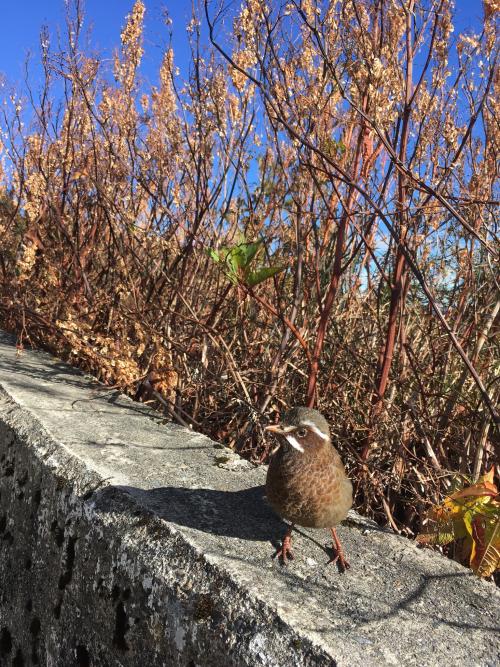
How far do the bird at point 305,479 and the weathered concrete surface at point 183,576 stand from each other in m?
0.11

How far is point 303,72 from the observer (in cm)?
276

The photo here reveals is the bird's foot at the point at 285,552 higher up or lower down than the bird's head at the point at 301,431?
lower down

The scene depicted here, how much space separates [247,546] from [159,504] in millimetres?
289

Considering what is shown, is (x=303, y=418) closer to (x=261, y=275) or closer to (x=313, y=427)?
(x=313, y=427)

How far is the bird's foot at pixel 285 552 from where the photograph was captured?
147 centimetres

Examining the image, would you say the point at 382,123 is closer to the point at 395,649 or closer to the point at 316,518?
the point at 316,518

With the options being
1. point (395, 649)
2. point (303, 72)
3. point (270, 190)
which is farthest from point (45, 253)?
point (395, 649)

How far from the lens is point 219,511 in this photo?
66.7 inches

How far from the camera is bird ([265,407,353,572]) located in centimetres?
146

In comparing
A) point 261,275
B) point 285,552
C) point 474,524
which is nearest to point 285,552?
point 285,552

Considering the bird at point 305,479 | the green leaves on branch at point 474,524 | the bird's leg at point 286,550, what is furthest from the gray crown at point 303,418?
the green leaves on branch at point 474,524

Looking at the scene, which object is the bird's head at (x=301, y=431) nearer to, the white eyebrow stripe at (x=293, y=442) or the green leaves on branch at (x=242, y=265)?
the white eyebrow stripe at (x=293, y=442)

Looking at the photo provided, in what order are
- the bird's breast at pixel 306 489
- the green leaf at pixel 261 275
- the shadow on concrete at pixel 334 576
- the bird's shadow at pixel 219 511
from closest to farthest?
the shadow on concrete at pixel 334 576, the bird's breast at pixel 306 489, the bird's shadow at pixel 219 511, the green leaf at pixel 261 275

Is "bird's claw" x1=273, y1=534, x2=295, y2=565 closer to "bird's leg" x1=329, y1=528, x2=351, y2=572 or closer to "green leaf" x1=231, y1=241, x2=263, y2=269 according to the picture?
"bird's leg" x1=329, y1=528, x2=351, y2=572
